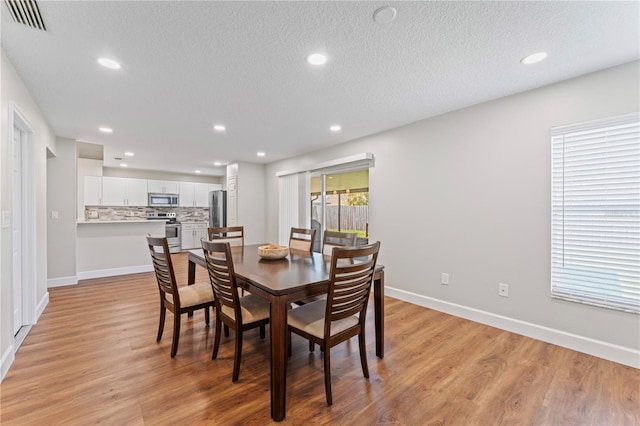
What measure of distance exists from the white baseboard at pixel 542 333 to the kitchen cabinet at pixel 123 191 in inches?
286

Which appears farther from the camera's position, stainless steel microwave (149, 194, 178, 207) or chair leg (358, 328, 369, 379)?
stainless steel microwave (149, 194, 178, 207)

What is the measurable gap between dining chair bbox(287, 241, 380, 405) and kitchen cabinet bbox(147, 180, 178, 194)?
7.25 m

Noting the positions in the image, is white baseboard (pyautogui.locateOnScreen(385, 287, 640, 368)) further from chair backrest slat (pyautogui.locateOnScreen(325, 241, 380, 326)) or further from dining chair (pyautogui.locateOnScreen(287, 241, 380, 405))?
chair backrest slat (pyautogui.locateOnScreen(325, 241, 380, 326))

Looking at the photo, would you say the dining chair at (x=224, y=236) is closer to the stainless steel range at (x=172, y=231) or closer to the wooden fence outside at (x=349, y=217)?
the wooden fence outside at (x=349, y=217)

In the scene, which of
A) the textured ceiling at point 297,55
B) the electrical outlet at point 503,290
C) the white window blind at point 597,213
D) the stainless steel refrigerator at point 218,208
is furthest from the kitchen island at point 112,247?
the white window blind at point 597,213

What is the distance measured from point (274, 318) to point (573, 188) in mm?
2706

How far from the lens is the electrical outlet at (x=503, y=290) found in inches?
110

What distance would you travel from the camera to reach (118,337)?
2.57 m

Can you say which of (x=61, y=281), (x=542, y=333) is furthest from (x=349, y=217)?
(x=61, y=281)

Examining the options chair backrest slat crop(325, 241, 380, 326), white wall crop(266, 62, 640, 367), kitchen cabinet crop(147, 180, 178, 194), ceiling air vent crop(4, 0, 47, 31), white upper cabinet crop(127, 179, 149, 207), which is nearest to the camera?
ceiling air vent crop(4, 0, 47, 31)

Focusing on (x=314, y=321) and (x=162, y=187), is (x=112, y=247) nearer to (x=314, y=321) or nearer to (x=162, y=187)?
(x=162, y=187)

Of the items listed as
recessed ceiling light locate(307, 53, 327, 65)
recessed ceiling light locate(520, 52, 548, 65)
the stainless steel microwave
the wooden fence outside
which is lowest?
the wooden fence outside

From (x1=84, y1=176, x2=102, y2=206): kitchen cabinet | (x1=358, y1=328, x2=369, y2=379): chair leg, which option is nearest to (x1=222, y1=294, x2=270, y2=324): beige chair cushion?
(x1=358, y1=328, x2=369, y2=379): chair leg

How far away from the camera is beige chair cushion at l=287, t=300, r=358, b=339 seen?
179 centimetres
